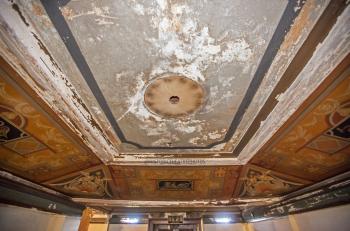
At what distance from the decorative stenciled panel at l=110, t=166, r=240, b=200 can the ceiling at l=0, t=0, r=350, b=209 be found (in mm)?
110

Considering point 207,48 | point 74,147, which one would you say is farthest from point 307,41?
point 74,147

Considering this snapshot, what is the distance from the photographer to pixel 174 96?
7.52ft

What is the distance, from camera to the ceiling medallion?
6.91 feet

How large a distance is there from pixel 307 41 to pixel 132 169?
340cm

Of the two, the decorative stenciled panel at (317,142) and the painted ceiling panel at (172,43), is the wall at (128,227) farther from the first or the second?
the painted ceiling panel at (172,43)

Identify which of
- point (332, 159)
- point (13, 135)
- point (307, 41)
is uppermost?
point (307, 41)

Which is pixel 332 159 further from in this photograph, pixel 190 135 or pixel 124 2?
pixel 124 2

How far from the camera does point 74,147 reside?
9.87 ft

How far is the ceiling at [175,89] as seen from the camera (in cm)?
152

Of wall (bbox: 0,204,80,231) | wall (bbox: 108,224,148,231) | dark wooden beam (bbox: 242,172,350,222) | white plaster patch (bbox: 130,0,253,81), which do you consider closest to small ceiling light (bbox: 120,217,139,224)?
wall (bbox: 108,224,148,231)

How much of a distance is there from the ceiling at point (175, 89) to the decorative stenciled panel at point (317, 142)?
0.01 m

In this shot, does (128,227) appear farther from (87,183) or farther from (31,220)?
(87,183)

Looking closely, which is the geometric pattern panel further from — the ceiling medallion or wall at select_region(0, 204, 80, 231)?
→ the ceiling medallion

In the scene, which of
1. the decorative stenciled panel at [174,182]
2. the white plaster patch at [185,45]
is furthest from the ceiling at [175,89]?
the decorative stenciled panel at [174,182]
